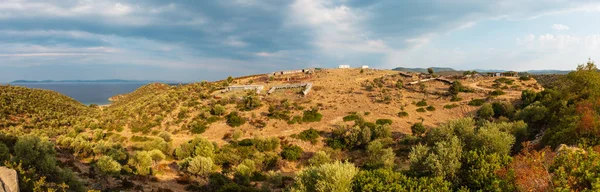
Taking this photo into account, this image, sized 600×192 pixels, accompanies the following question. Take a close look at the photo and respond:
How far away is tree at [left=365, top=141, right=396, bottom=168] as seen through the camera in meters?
21.9

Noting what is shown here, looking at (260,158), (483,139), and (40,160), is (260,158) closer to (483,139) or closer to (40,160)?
(40,160)

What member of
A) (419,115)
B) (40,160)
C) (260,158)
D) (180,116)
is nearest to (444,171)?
(260,158)

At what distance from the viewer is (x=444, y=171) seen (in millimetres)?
12758

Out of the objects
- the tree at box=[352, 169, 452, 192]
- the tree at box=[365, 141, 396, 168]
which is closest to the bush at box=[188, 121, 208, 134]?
the tree at box=[365, 141, 396, 168]

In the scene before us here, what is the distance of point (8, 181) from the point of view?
1142 centimetres

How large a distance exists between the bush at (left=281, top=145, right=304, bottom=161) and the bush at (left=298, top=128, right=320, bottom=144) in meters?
2.49

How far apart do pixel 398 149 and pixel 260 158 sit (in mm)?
14019

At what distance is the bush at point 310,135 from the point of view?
105 feet

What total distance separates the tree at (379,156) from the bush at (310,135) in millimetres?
7102

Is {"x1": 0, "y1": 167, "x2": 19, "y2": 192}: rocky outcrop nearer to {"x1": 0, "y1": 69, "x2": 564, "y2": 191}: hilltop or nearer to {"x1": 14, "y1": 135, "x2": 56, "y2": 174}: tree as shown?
{"x1": 14, "y1": 135, "x2": 56, "y2": 174}: tree

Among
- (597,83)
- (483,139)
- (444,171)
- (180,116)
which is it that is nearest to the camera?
(444,171)

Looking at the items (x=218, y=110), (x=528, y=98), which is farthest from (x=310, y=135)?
(x=528, y=98)

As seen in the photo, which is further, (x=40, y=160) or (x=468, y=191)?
(x=40, y=160)

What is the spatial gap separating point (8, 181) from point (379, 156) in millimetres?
23802
